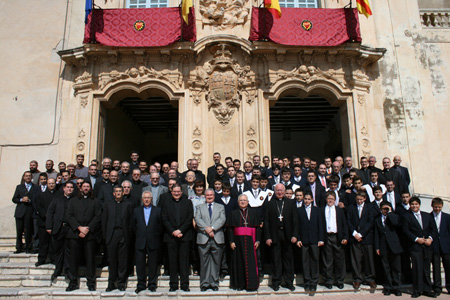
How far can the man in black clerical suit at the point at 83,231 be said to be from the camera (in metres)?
6.51

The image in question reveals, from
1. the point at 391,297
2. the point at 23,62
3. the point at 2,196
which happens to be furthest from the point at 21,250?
the point at 391,297

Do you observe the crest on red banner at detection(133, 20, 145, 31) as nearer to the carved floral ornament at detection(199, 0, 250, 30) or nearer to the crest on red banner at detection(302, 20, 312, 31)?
the carved floral ornament at detection(199, 0, 250, 30)

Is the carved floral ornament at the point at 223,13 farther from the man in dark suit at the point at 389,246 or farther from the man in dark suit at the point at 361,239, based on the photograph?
the man in dark suit at the point at 389,246

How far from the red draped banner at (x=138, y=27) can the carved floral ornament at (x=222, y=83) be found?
2.92ft

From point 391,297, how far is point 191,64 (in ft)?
25.6

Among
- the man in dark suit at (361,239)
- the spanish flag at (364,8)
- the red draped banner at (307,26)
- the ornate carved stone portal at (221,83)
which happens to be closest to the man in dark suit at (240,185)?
the man in dark suit at (361,239)

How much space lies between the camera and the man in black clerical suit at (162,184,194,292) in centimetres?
642

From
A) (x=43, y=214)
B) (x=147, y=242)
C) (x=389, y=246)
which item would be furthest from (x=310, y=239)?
(x=43, y=214)

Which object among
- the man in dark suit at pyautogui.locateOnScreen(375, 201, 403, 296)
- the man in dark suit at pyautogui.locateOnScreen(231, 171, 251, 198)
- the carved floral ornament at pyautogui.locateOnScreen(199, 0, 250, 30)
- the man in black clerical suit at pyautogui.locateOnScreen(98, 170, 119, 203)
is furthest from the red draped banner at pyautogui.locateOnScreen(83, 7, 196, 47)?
the man in dark suit at pyautogui.locateOnScreen(375, 201, 403, 296)

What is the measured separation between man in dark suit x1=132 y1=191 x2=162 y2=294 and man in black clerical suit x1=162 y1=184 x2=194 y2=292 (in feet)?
0.53

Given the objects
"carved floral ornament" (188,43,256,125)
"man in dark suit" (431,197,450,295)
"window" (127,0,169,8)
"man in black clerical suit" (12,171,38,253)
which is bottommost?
"man in dark suit" (431,197,450,295)

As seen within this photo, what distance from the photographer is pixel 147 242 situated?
6.51m

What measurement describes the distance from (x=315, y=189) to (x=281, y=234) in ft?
4.49

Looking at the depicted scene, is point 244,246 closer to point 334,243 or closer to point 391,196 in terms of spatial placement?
point 334,243
